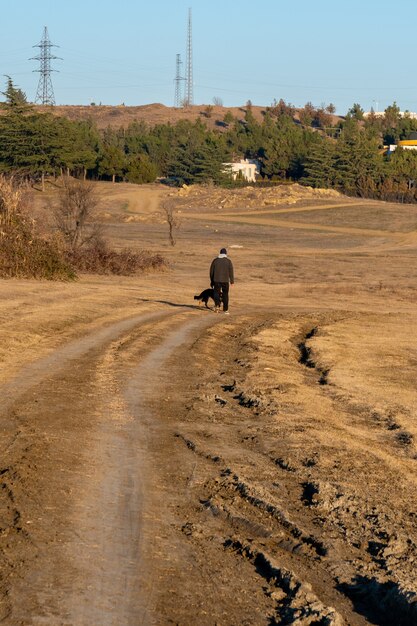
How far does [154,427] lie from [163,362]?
585 cm

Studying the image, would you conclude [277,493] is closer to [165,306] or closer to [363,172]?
[165,306]

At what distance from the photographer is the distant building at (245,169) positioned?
133 m

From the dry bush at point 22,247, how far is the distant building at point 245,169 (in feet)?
311

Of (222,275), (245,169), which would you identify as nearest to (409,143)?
(245,169)

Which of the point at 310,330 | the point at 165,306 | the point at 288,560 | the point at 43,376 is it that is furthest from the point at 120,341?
the point at 288,560

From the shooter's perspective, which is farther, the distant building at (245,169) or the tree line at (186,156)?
the distant building at (245,169)

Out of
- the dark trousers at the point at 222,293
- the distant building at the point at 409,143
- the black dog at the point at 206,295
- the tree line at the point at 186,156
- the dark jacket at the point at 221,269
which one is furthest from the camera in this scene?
the distant building at the point at 409,143

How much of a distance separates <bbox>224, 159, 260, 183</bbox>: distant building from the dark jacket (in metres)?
103

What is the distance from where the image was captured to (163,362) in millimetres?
17562

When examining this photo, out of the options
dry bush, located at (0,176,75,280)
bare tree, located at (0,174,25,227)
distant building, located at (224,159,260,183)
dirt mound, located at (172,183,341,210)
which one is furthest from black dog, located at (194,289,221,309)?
distant building, located at (224,159,260,183)

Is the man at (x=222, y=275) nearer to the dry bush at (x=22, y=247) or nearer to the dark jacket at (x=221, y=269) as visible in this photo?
the dark jacket at (x=221, y=269)

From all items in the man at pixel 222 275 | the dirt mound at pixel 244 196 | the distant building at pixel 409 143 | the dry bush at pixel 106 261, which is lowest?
the dry bush at pixel 106 261

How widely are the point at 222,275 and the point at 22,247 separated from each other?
9891 mm

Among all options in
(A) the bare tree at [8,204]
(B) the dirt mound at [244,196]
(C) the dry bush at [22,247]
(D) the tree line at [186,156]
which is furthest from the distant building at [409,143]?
(C) the dry bush at [22,247]
